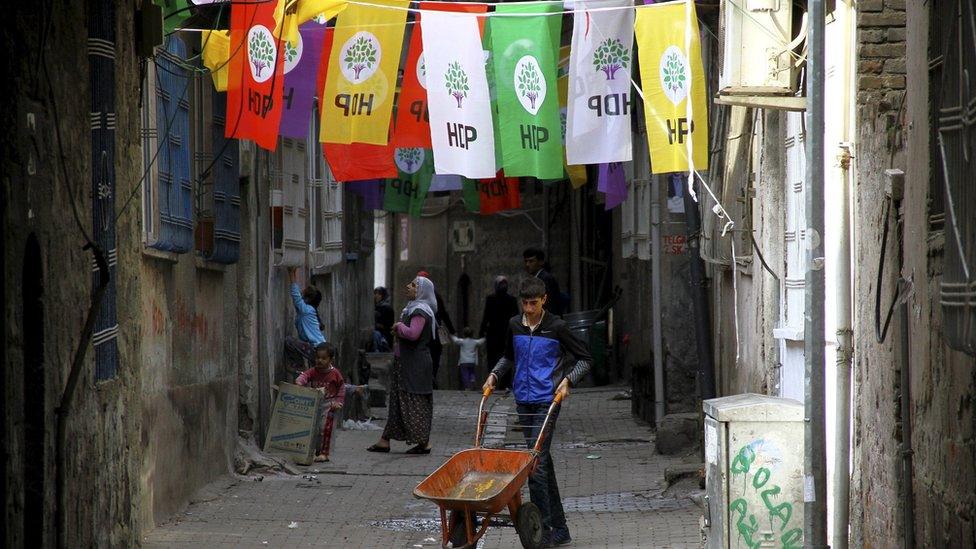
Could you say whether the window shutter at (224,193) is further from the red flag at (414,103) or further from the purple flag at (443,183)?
the purple flag at (443,183)

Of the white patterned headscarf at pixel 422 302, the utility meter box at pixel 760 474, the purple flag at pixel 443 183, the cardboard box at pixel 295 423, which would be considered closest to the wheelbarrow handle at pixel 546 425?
the utility meter box at pixel 760 474

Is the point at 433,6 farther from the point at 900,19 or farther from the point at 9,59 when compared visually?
the point at 9,59

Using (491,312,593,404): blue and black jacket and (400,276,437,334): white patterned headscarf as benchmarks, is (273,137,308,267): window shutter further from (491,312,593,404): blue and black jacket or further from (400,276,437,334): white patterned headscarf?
(491,312,593,404): blue and black jacket

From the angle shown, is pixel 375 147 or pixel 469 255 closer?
pixel 375 147

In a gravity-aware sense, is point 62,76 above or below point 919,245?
above

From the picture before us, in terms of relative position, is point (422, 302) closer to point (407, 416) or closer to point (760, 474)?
point (407, 416)

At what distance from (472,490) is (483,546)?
957 millimetres

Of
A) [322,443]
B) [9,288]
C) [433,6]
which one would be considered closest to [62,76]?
[9,288]

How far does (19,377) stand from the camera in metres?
5.55

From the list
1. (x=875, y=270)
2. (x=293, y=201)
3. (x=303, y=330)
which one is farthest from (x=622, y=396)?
(x=875, y=270)

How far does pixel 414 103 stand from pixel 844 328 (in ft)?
17.8

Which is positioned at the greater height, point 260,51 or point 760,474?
point 260,51

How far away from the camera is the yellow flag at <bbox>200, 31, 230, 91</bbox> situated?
11172mm

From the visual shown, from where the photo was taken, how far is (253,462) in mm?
13562
